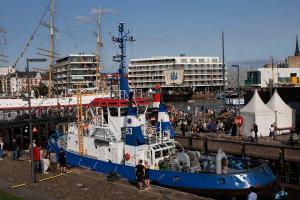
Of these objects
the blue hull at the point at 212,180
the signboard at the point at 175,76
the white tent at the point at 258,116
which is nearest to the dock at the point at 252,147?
the white tent at the point at 258,116

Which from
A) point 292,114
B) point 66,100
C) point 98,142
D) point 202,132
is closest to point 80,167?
point 98,142

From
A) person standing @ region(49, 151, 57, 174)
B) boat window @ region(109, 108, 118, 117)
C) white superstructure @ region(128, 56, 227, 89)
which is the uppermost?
white superstructure @ region(128, 56, 227, 89)

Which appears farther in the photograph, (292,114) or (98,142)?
(292,114)

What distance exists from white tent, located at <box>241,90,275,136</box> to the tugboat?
34.6 ft

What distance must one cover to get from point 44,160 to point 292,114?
23.0m

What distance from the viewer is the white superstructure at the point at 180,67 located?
171750mm

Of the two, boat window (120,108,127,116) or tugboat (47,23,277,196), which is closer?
tugboat (47,23,277,196)

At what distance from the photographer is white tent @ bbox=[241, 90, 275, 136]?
1291 inches

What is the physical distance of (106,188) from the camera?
62.1 feet

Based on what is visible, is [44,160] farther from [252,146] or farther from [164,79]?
[164,79]

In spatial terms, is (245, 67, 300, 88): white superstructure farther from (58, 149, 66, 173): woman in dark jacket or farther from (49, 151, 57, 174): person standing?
(58, 149, 66, 173): woman in dark jacket

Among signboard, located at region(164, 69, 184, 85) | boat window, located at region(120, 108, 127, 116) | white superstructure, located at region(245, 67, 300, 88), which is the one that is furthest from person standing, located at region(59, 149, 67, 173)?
signboard, located at region(164, 69, 184, 85)

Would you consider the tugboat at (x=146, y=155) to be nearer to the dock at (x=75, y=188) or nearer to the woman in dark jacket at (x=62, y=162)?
the dock at (x=75, y=188)

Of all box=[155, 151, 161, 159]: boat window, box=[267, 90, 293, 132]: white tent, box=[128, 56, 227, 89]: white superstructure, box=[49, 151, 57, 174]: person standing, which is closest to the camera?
box=[155, 151, 161, 159]: boat window
